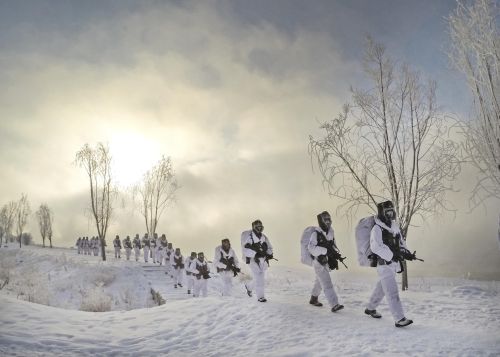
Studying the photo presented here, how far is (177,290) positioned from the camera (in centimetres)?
1858

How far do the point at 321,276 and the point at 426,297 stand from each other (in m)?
4.24

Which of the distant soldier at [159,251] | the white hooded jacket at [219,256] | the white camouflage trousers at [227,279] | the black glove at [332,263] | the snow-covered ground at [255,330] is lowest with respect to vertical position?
the snow-covered ground at [255,330]

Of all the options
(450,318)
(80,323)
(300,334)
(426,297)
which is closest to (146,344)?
(80,323)

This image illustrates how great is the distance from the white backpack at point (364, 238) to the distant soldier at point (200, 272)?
960 cm

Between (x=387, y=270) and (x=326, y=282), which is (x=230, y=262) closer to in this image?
(x=326, y=282)

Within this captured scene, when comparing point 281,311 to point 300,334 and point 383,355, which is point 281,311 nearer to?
point 300,334

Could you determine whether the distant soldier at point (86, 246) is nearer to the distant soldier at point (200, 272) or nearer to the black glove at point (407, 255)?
the distant soldier at point (200, 272)

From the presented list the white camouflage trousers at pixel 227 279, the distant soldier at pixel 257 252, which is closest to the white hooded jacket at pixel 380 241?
the distant soldier at pixel 257 252

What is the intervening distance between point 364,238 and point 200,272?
9.87 metres

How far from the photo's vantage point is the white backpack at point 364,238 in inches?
293

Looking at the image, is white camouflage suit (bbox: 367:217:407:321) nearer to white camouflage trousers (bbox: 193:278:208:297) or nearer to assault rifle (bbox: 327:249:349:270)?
assault rifle (bbox: 327:249:349:270)

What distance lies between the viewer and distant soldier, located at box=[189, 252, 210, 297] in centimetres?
1592

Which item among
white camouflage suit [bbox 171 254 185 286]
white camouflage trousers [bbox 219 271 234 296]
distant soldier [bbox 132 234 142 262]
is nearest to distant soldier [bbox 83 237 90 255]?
distant soldier [bbox 132 234 142 262]

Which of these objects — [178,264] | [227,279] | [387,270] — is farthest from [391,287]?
[178,264]
